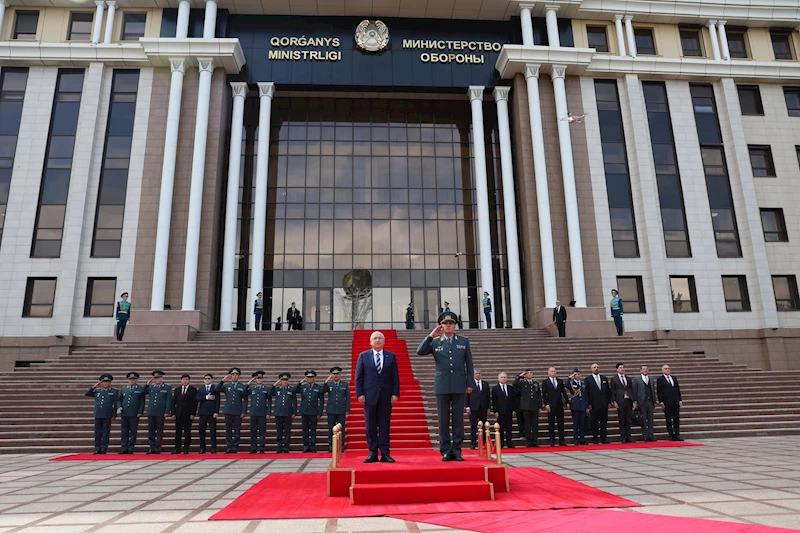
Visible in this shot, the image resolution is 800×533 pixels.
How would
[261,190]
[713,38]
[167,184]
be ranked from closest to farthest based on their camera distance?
[167,184] → [261,190] → [713,38]

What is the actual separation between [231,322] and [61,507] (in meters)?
20.2

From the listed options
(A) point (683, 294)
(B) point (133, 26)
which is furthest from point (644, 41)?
(B) point (133, 26)

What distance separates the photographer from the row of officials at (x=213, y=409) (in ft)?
39.9

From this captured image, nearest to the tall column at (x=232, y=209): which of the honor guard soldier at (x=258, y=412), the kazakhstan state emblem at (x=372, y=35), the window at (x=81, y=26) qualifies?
the kazakhstan state emblem at (x=372, y=35)

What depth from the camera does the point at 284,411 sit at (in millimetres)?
12297

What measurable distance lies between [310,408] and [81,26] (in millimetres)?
26828

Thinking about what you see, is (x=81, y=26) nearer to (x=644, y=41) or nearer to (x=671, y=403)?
(x=644, y=41)

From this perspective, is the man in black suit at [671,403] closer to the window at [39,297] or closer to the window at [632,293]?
the window at [632,293]

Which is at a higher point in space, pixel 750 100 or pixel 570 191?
pixel 750 100

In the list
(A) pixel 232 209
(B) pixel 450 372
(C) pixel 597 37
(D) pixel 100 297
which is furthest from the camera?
(C) pixel 597 37

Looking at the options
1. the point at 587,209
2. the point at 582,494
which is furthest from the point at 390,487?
the point at 587,209

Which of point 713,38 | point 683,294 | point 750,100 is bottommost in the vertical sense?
point 683,294

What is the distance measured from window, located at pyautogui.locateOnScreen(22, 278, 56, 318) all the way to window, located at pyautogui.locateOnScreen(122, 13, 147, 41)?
1330 cm

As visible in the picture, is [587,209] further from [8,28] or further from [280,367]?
[8,28]
